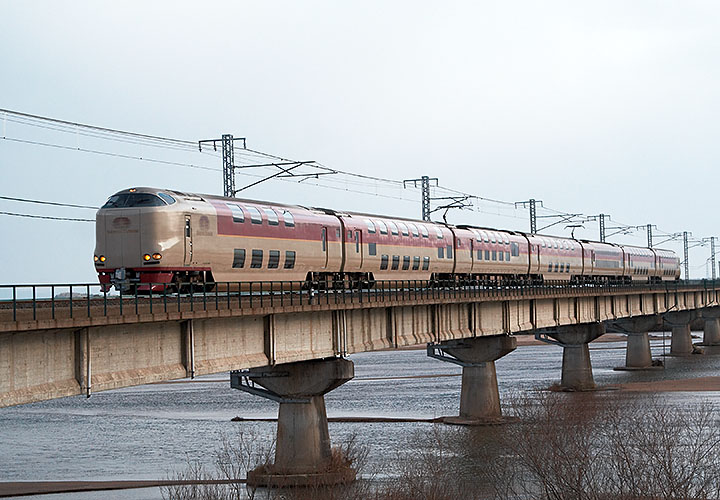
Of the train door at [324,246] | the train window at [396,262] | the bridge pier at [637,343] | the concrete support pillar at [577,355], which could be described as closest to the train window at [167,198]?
the train door at [324,246]

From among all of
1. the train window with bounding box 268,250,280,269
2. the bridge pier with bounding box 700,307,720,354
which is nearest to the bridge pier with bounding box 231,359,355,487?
the train window with bounding box 268,250,280,269

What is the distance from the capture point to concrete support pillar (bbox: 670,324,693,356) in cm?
12631

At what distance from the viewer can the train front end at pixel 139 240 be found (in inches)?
1490

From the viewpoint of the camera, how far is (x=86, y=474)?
49.8m

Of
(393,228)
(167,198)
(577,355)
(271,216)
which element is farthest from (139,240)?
(577,355)

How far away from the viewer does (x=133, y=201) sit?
39.4 metres

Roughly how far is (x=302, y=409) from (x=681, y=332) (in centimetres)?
9268

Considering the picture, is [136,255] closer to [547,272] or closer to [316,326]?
[316,326]

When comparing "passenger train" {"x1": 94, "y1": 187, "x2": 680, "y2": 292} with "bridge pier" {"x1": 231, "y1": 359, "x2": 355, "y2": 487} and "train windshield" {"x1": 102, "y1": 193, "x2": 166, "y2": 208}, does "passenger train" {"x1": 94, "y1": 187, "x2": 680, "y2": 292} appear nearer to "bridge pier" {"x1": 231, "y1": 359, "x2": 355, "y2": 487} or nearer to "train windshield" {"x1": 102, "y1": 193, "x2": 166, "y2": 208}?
"train windshield" {"x1": 102, "y1": 193, "x2": 166, "y2": 208}

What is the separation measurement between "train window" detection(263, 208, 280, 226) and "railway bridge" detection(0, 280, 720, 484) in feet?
9.51

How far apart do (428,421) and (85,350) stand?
Result: 40.7 m

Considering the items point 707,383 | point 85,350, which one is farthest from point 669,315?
point 85,350

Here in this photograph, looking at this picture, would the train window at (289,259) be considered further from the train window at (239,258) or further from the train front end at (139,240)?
the train front end at (139,240)

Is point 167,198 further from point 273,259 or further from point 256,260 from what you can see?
point 273,259
